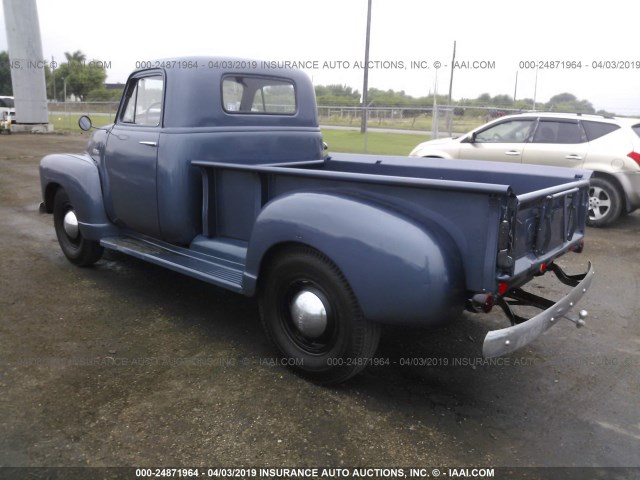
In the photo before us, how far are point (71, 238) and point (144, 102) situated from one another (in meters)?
1.74

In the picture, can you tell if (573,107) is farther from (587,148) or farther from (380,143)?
(587,148)

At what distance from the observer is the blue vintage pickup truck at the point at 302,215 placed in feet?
8.80

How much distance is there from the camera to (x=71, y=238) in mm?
5391

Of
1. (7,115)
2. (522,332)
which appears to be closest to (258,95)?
(522,332)

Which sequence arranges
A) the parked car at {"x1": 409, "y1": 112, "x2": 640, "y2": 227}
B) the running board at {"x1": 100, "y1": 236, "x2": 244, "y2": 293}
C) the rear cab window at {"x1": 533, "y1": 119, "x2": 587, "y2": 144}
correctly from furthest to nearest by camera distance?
the rear cab window at {"x1": 533, "y1": 119, "x2": 587, "y2": 144}, the parked car at {"x1": 409, "y1": 112, "x2": 640, "y2": 227}, the running board at {"x1": 100, "y1": 236, "x2": 244, "y2": 293}

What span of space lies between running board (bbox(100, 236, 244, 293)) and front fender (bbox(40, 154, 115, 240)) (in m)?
0.16

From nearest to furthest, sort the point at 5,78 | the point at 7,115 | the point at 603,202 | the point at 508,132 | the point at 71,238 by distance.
Result: the point at 71,238 → the point at 603,202 → the point at 508,132 → the point at 7,115 → the point at 5,78

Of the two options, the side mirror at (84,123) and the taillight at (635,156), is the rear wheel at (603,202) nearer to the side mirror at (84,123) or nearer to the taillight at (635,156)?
the taillight at (635,156)

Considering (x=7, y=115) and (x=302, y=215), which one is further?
(x=7, y=115)

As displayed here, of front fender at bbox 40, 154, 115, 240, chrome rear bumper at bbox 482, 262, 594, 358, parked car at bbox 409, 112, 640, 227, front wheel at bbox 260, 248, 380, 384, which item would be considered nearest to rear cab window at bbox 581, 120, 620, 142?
parked car at bbox 409, 112, 640, 227

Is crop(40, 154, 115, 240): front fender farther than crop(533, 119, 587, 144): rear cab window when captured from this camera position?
No

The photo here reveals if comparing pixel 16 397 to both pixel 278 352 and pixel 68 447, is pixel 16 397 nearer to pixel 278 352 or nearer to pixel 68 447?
pixel 68 447

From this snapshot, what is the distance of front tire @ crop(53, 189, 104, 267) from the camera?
17.2 ft

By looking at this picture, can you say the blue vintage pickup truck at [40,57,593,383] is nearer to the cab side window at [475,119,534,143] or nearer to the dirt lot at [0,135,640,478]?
the dirt lot at [0,135,640,478]
